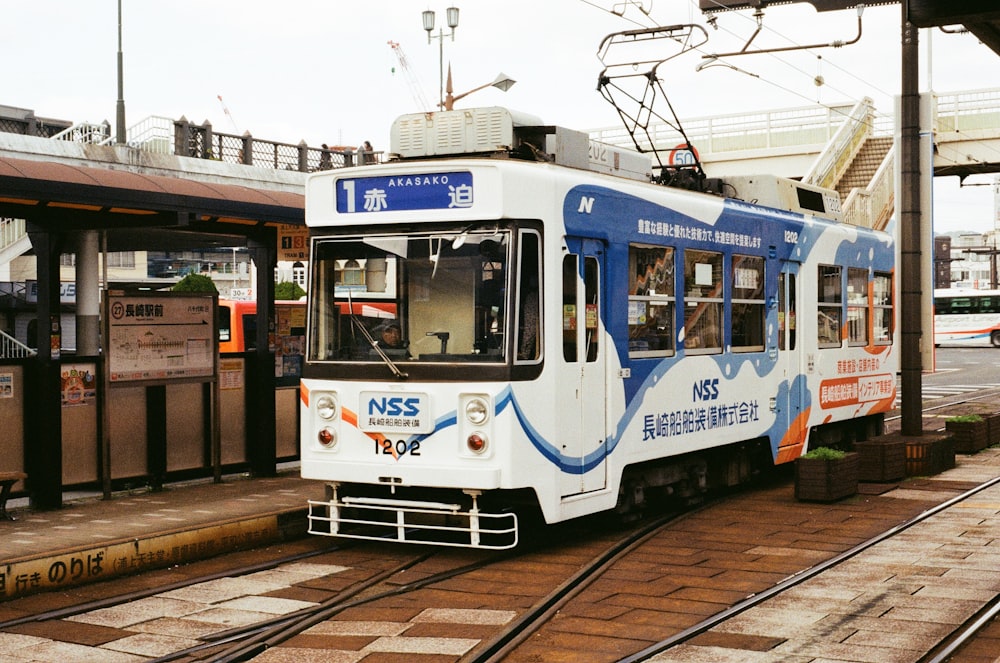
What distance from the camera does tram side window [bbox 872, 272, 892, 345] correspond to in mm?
17156

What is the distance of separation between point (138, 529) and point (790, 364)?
747cm

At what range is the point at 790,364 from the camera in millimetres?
14320

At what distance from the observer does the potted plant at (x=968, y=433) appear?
17594 mm

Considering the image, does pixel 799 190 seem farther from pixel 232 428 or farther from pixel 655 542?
pixel 232 428

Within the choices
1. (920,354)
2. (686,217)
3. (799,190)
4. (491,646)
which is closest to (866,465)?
(920,354)

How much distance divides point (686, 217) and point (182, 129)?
77.1 feet

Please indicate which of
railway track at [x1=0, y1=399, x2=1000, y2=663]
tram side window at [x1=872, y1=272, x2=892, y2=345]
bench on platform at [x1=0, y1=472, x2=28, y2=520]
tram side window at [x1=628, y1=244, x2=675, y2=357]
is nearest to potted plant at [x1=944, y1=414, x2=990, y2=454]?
tram side window at [x1=872, y1=272, x2=892, y2=345]

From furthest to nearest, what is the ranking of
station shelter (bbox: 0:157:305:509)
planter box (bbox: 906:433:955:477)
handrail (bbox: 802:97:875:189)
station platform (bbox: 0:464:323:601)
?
handrail (bbox: 802:97:875:189), planter box (bbox: 906:433:955:477), station shelter (bbox: 0:157:305:509), station platform (bbox: 0:464:323:601)

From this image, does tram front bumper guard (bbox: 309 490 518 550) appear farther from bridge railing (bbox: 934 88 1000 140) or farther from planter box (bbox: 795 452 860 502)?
bridge railing (bbox: 934 88 1000 140)

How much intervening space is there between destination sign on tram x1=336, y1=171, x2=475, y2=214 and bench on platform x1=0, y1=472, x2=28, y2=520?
3.75 m

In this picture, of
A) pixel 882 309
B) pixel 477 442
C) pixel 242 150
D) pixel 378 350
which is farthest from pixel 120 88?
pixel 477 442

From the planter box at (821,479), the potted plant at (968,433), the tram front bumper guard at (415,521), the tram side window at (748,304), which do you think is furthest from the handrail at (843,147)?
the tram front bumper guard at (415,521)

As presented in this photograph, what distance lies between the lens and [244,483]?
1391cm

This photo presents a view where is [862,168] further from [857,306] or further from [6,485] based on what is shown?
[6,485]
